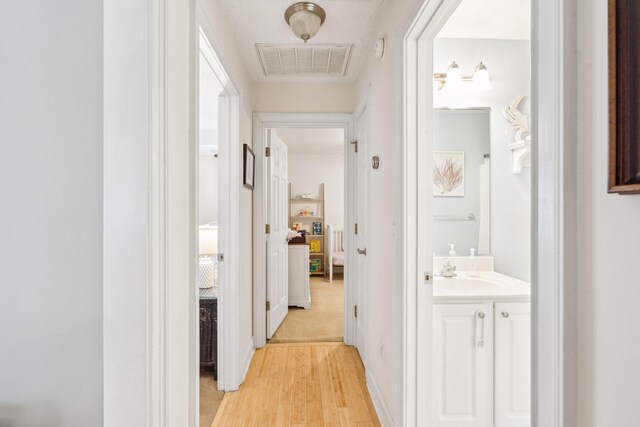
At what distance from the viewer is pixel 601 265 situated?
21.5 inches

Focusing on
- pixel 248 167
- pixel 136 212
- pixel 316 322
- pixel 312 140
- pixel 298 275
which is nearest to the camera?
pixel 136 212

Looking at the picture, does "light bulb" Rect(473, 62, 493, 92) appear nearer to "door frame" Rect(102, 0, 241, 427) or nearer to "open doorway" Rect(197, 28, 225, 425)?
"open doorway" Rect(197, 28, 225, 425)

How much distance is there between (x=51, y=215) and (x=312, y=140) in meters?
4.88

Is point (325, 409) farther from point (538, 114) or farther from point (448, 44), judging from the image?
point (448, 44)

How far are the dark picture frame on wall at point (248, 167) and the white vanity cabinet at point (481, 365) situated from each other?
1603mm

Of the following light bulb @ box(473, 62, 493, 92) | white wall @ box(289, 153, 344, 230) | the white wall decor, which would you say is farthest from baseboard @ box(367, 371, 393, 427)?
white wall @ box(289, 153, 344, 230)

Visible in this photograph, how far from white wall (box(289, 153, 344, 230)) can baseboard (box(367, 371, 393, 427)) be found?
180 inches

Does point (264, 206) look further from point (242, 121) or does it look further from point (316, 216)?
point (316, 216)

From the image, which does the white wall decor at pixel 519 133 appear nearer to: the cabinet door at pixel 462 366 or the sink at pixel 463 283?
the sink at pixel 463 283

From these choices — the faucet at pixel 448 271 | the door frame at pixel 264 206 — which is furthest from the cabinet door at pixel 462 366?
the door frame at pixel 264 206

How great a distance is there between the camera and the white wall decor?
207cm

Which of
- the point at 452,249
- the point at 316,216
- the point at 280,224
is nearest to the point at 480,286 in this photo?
the point at 452,249

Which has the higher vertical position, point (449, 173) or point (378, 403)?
point (449, 173)

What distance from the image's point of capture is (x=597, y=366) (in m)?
0.55
